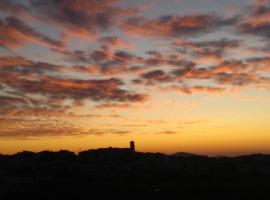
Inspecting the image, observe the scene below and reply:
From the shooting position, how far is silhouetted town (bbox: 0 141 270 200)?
59.7m

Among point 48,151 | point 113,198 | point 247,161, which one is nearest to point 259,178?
point 247,161

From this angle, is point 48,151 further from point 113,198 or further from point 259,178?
point 259,178

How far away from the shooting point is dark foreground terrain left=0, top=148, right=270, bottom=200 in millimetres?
59219

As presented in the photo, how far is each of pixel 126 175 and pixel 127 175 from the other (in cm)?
21

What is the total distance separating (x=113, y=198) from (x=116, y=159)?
122 feet

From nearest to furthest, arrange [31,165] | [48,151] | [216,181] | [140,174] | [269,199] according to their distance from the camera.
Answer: [269,199], [216,181], [140,174], [31,165], [48,151]

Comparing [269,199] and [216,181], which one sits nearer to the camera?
[269,199]

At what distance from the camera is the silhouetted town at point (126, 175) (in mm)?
59656

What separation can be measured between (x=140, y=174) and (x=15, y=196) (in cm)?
2990

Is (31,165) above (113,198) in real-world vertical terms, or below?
above

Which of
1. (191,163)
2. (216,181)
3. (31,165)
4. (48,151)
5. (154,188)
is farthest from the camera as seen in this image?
(48,151)

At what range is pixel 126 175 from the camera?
7894 centimetres

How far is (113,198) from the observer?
5634cm

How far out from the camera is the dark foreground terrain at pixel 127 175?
59.2m
